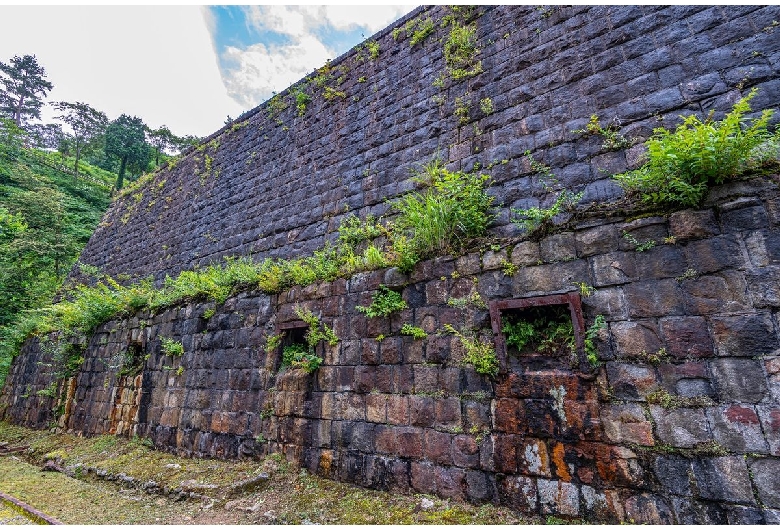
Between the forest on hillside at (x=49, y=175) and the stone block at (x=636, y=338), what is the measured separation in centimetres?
1313

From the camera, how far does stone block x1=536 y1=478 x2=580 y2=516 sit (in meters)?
3.08

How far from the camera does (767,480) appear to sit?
2.53m

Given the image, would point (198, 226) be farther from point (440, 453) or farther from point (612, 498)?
point (612, 498)

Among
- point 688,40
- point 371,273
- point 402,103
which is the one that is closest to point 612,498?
point 371,273

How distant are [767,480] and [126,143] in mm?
36498

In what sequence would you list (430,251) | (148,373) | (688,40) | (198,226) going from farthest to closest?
(198,226) < (148,373) < (430,251) < (688,40)

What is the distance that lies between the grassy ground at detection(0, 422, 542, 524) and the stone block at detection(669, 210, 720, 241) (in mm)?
2593

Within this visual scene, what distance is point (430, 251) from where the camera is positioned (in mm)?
4520

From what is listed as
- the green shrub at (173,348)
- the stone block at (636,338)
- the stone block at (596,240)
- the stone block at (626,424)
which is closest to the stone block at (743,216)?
the stone block at (596,240)

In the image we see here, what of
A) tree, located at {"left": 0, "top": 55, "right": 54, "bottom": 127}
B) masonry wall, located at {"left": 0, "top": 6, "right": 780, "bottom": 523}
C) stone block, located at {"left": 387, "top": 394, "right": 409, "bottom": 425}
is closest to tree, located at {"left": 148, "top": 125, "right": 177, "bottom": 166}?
tree, located at {"left": 0, "top": 55, "right": 54, "bottom": 127}

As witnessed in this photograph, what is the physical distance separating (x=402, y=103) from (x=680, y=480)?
6.27m

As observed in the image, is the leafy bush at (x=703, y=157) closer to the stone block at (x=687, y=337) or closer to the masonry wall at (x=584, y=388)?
the masonry wall at (x=584, y=388)

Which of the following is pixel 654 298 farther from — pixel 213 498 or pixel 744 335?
pixel 213 498

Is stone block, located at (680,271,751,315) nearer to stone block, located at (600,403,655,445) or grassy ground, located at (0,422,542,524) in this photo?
stone block, located at (600,403,655,445)
